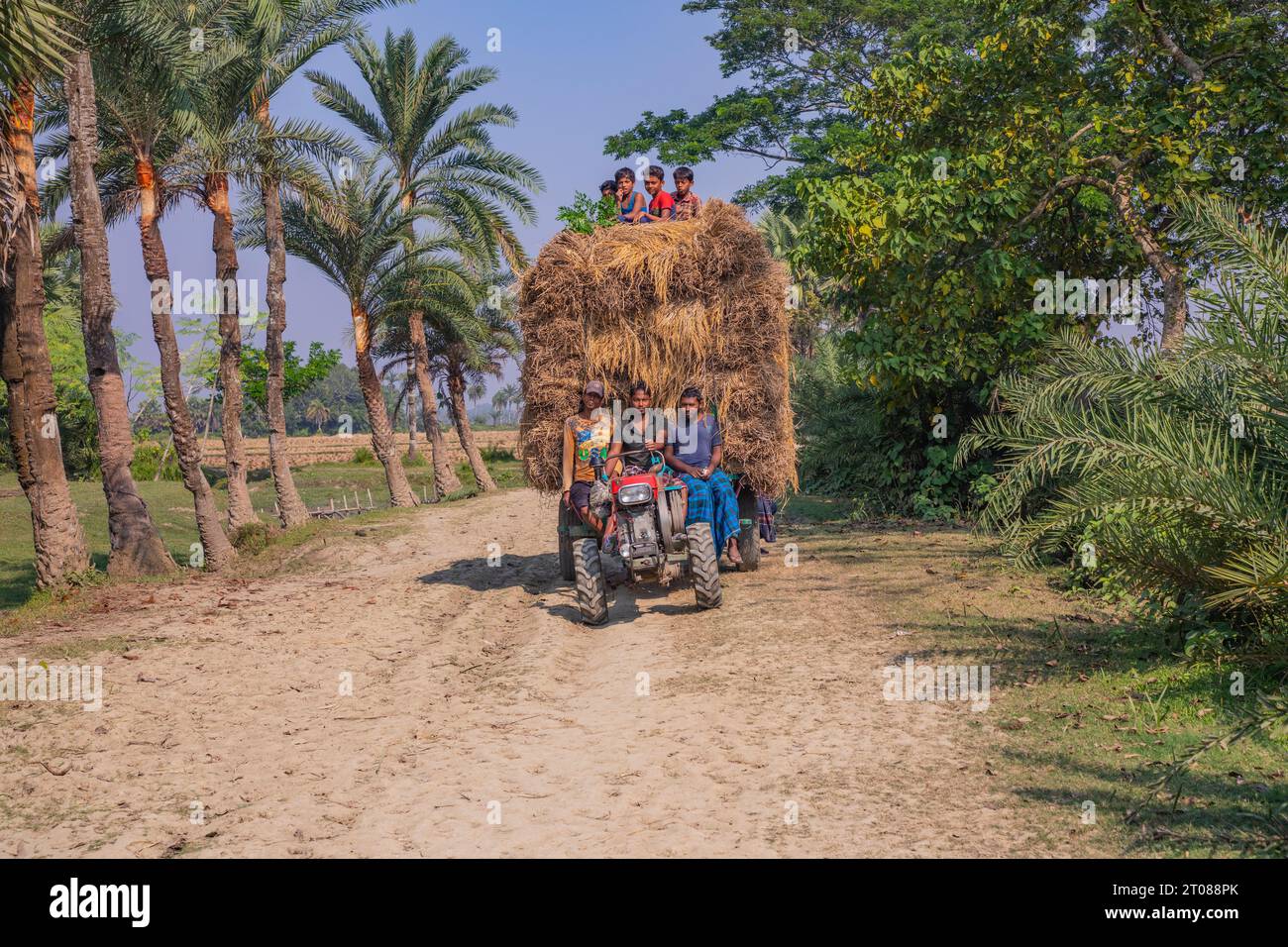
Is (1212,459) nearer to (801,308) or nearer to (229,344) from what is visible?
(229,344)

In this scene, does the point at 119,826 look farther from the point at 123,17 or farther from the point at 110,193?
the point at 110,193

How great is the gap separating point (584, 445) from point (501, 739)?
15.6 ft

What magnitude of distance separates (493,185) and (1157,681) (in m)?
25.4

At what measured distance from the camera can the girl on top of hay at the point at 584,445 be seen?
11125 millimetres

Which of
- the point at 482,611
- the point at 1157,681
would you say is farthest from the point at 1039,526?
the point at 482,611

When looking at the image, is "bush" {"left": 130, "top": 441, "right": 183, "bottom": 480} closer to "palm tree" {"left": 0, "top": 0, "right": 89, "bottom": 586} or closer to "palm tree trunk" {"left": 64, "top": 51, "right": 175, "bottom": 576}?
"palm tree trunk" {"left": 64, "top": 51, "right": 175, "bottom": 576}

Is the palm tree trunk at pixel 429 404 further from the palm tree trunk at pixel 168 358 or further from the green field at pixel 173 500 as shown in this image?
the palm tree trunk at pixel 168 358

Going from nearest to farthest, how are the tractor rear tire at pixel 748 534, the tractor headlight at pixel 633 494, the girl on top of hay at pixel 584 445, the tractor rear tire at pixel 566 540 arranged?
the tractor headlight at pixel 633 494 < the girl on top of hay at pixel 584 445 < the tractor rear tire at pixel 566 540 < the tractor rear tire at pixel 748 534

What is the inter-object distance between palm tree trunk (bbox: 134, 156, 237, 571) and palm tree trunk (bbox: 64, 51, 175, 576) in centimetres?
156

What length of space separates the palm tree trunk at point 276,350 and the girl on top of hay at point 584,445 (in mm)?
14218

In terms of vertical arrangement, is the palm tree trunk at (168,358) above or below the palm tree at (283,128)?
below

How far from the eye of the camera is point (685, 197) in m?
13.1

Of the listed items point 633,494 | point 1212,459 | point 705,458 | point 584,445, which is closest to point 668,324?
point 705,458

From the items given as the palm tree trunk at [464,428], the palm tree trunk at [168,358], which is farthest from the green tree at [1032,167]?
the palm tree trunk at [464,428]
